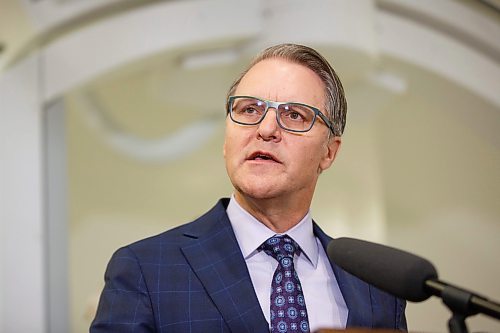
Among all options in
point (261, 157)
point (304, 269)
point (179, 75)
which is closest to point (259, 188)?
point (261, 157)

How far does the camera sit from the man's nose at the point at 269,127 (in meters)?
1.14

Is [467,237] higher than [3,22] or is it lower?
lower

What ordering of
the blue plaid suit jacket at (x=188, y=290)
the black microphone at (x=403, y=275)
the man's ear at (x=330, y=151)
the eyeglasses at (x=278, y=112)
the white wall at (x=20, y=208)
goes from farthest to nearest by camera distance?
the white wall at (x=20, y=208) < the man's ear at (x=330, y=151) < the eyeglasses at (x=278, y=112) < the blue plaid suit jacket at (x=188, y=290) < the black microphone at (x=403, y=275)

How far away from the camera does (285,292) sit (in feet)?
3.66

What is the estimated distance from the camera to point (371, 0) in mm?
2498

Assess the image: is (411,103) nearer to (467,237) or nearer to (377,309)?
(467,237)

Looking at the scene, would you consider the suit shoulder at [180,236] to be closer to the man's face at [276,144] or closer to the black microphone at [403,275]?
the man's face at [276,144]

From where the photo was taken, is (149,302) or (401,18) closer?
(149,302)

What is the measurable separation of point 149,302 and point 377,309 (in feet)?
1.16

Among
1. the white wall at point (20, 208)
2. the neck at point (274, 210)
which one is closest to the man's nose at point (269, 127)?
the neck at point (274, 210)

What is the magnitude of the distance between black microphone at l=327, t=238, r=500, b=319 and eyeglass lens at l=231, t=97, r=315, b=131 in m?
0.29

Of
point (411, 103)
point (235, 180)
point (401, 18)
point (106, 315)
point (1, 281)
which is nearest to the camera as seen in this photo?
point (106, 315)

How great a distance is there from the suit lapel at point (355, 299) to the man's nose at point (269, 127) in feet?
0.75

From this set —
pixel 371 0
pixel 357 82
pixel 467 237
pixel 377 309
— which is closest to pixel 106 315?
pixel 377 309
